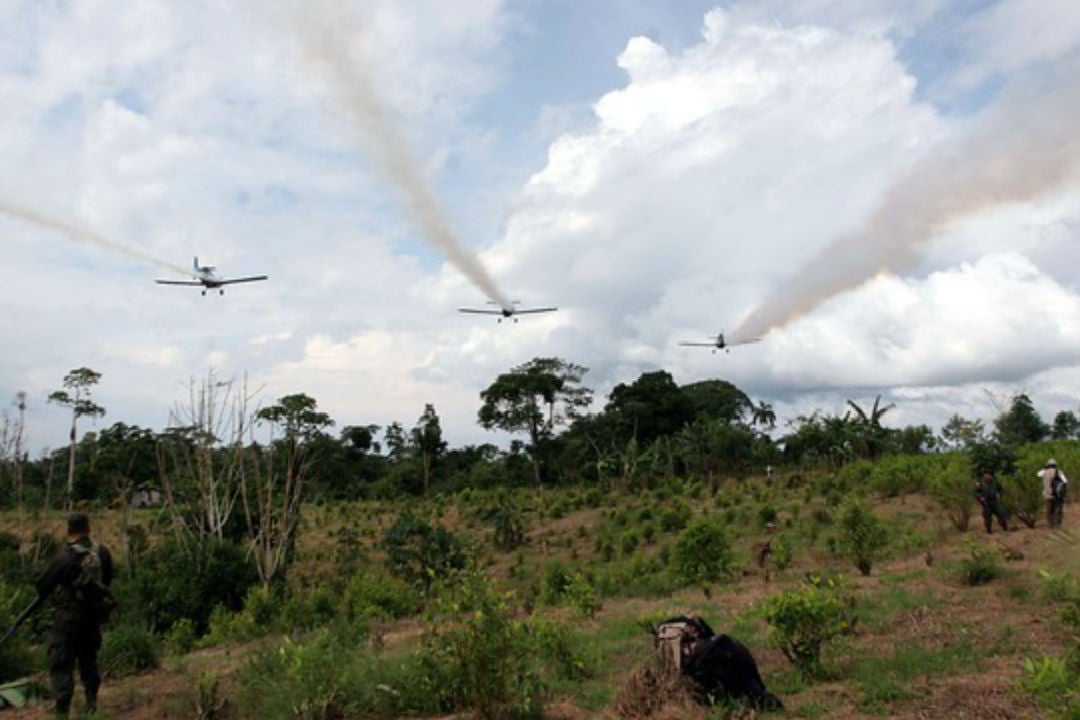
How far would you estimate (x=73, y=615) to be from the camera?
697 cm

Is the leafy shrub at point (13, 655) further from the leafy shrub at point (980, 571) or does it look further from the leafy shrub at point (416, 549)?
the leafy shrub at point (980, 571)

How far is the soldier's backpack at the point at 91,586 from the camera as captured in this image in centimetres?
702

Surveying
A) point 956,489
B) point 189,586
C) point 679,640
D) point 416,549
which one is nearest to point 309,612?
point 189,586

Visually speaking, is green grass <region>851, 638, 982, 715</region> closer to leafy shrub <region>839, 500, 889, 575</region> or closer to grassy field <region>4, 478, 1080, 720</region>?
grassy field <region>4, 478, 1080, 720</region>

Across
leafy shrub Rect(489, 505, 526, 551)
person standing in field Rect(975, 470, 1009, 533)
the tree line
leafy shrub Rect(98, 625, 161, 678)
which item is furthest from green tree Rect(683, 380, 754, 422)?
leafy shrub Rect(98, 625, 161, 678)

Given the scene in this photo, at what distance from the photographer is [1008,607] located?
8422 mm

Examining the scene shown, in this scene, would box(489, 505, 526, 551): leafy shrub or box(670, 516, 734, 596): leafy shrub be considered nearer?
box(670, 516, 734, 596): leafy shrub

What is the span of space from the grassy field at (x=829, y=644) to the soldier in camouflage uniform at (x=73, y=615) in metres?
0.42

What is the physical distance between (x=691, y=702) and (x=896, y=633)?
3.07 meters

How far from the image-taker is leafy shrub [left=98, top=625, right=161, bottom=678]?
28.7 feet

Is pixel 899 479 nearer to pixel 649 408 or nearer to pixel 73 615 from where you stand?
pixel 73 615

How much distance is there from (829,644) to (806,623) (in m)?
0.34

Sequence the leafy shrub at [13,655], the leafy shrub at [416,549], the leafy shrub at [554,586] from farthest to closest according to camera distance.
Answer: the leafy shrub at [416,549]
the leafy shrub at [554,586]
the leafy shrub at [13,655]

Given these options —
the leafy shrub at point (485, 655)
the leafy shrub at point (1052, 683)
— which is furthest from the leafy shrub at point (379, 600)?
the leafy shrub at point (1052, 683)
